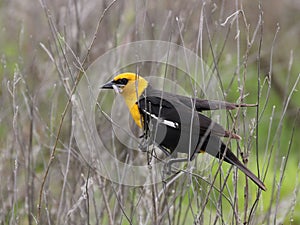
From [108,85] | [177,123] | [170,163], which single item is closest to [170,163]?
[170,163]

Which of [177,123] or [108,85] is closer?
[177,123]

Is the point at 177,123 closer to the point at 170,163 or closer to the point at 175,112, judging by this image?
the point at 175,112

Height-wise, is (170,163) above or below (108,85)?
below

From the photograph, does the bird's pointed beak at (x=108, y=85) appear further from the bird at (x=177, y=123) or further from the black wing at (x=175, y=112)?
the black wing at (x=175, y=112)

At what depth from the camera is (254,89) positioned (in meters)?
7.02

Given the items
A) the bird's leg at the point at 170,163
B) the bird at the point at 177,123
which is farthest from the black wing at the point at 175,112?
the bird's leg at the point at 170,163

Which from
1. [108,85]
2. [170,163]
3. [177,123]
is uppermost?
[108,85]

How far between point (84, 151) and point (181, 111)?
5.60 ft

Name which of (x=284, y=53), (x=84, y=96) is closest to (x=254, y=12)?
(x=284, y=53)

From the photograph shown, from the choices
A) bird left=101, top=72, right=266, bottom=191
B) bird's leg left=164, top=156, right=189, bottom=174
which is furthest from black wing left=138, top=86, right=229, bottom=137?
bird's leg left=164, top=156, right=189, bottom=174

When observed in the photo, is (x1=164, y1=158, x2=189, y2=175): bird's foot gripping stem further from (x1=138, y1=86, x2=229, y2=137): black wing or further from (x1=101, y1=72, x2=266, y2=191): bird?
(x1=138, y1=86, x2=229, y2=137): black wing

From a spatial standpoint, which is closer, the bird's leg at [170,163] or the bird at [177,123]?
the bird at [177,123]

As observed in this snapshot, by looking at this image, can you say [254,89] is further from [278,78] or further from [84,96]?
[84,96]

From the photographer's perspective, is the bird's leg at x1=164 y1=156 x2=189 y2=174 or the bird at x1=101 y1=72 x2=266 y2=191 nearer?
the bird at x1=101 y1=72 x2=266 y2=191
